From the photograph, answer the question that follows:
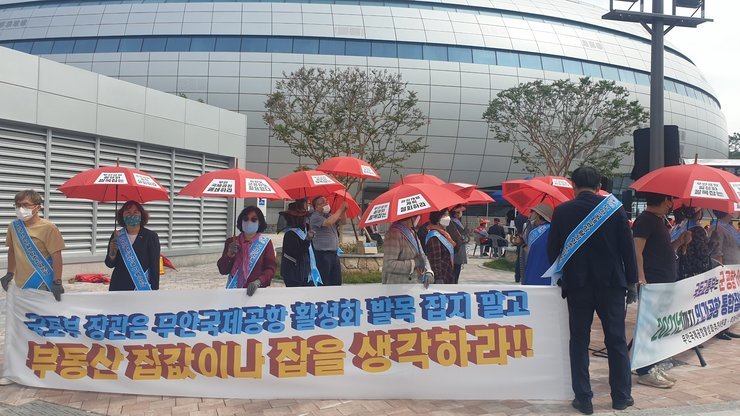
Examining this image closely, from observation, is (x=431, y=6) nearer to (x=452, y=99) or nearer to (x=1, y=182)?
(x=452, y=99)

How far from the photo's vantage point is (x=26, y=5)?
43062 mm

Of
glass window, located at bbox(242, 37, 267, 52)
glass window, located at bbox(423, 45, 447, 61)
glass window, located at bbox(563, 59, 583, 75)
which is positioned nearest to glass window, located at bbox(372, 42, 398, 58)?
glass window, located at bbox(423, 45, 447, 61)

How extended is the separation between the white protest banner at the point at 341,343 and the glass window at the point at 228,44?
35.0 meters

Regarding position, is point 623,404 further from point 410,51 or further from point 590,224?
point 410,51

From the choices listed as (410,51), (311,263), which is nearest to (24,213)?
(311,263)

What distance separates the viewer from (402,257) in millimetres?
5043

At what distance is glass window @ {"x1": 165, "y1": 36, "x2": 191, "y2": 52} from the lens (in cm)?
3703

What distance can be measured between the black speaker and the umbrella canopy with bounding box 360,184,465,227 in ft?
14.4

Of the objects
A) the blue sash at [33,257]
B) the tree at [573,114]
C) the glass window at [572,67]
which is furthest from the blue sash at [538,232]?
the glass window at [572,67]

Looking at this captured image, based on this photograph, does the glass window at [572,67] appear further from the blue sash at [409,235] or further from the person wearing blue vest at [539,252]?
the blue sash at [409,235]

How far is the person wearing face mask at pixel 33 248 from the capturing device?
489 centimetres

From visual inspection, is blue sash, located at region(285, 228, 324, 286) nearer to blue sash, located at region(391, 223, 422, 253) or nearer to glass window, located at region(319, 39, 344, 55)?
blue sash, located at region(391, 223, 422, 253)

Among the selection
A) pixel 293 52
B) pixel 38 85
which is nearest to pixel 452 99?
pixel 293 52

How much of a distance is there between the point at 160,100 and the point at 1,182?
4366 millimetres
